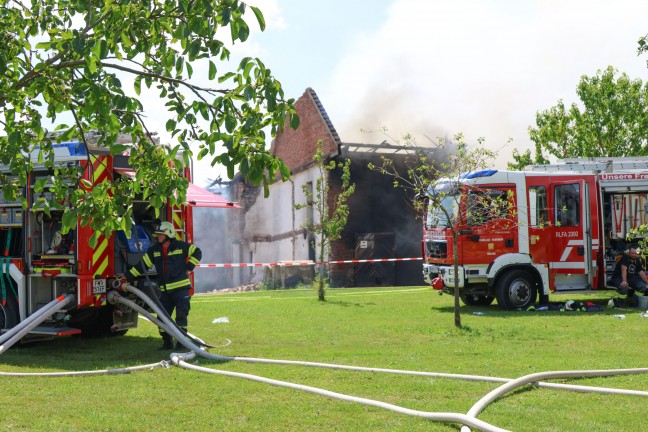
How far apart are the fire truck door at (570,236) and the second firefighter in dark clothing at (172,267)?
297 inches

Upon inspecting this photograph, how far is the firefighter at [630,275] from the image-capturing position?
14.1 meters

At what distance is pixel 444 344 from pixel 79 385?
458cm

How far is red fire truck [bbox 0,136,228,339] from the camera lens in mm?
9359

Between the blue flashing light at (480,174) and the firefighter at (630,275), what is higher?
the blue flashing light at (480,174)

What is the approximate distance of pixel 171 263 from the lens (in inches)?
379

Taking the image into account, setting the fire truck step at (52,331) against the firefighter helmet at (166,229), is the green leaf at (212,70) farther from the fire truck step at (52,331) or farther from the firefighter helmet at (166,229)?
the fire truck step at (52,331)

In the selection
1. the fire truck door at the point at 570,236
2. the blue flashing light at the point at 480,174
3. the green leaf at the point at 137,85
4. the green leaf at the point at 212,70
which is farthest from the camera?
the fire truck door at the point at 570,236

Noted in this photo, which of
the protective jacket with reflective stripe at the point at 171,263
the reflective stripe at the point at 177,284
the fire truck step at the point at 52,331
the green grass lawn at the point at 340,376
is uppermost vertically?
the protective jacket with reflective stripe at the point at 171,263

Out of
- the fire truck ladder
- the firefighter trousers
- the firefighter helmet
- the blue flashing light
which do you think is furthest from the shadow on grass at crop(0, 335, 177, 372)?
the fire truck ladder

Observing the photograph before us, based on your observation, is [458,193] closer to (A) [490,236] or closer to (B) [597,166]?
(A) [490,236]

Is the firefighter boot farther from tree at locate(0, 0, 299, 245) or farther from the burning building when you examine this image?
the burning building

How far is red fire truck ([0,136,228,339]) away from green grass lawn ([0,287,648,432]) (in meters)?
0.52

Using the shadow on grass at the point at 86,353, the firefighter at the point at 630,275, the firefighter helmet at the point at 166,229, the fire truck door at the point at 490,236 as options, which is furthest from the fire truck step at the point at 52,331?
the firefighter at the point at 630,275

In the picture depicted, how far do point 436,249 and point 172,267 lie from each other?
6437 millimetres
